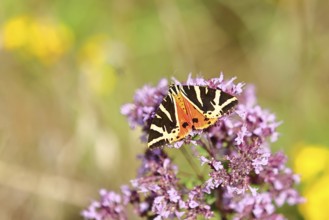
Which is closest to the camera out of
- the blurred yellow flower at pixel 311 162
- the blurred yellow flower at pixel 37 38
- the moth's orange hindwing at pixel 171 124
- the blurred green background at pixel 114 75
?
the moth's orange hindwing at pixel 171 124

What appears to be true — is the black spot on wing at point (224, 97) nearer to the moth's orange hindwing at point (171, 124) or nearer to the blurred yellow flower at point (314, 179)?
the moth's orange hindwing at point (171, 124)

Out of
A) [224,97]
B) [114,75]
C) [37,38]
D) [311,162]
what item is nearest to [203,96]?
[224,97]

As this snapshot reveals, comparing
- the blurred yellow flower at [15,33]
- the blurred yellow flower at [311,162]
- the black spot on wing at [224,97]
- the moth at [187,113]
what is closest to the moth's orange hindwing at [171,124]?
the moth at [187,113]

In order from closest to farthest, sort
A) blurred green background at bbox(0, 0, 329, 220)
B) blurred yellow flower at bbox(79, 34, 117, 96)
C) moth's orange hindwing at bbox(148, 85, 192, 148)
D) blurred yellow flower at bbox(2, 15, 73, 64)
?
1. moth's orange hindwing at bbox(148, 85, 192, 148)
2. blurred green background at bbox(0, 0, 329, 220)
3. blurred yellow flower at bbox(79, 34, 117, 96)
4. blurred yellow flower at bbox(2, 15, 73, 64)

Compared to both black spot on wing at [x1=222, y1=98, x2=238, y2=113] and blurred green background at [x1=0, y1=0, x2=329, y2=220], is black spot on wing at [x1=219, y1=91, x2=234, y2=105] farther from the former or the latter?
blurred green background at [x1=0, y1=0, x2=329, y2=220]

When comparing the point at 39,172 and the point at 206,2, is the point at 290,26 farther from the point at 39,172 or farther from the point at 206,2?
the point at 39,172

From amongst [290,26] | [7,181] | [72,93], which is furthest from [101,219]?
[290,26]

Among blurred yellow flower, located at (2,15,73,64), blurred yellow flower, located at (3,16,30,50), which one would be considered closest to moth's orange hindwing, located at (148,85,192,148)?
blurred yellow flower, located at (2,15,73,64)
